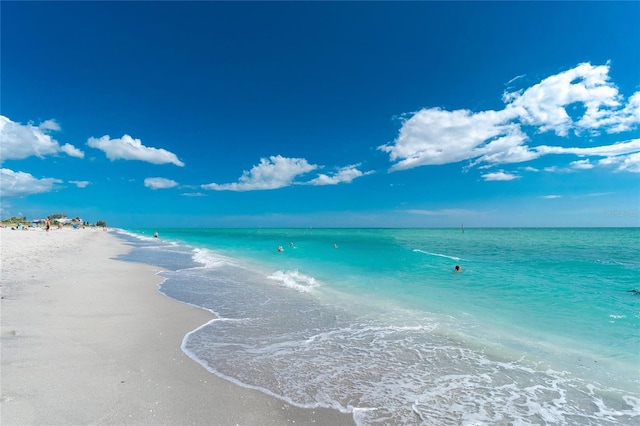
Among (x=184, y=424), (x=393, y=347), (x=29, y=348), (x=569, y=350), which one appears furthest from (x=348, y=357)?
(x=29, y=348)

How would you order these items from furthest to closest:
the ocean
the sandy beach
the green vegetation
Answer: the green vegetation < the ocean < the sandy beach

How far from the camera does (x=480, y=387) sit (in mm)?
5605

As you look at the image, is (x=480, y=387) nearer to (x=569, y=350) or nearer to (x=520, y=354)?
(x=520, y=354)

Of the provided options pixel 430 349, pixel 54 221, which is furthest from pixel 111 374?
pixel 54 221

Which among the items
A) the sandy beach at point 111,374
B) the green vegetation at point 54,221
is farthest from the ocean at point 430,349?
the green vegetation at point 54,221

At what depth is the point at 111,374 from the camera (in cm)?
512

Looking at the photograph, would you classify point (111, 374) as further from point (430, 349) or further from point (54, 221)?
point (54, 221)

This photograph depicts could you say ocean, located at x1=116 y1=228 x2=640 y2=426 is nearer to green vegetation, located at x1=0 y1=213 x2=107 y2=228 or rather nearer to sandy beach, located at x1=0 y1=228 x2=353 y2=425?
sandy beach, located at x1=0 y1=228 x2=353 y2=425

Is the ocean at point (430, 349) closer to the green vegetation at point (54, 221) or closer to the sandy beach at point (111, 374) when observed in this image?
the sandy beach at point (111, 374)

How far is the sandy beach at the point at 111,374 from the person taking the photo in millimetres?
4109

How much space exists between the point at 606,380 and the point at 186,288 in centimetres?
1455

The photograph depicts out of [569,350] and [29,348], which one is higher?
[29,348]

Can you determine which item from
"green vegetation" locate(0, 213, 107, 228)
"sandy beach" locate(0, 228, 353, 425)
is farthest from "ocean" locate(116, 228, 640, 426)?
"green vegetation" locate(0, 213, 107, 228)

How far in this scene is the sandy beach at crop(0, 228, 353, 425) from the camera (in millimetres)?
4109
